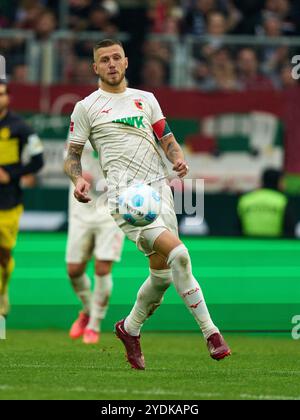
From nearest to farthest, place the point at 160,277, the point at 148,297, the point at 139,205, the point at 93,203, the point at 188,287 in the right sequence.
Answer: the point at 139,205, the point at 188,287, the point at 160,277, the point at 148,297, the point at 93,203

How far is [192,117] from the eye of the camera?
16891mm

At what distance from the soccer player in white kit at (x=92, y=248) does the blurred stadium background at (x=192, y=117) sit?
101 centimetres

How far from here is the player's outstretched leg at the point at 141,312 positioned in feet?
30.9

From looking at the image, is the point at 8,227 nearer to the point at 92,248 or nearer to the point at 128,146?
the point at 92,248

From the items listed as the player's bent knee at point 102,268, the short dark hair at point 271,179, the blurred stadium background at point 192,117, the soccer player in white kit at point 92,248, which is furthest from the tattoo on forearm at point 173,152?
the short dark hair at point 271,179

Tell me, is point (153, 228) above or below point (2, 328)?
above

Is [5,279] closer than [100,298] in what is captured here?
No

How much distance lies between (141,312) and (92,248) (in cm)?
403

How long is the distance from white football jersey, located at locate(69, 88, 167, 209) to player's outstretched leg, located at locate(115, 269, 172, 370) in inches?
30.1

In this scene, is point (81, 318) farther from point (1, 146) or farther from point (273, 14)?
point (273, 14)

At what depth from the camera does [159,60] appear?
1766 centimetres

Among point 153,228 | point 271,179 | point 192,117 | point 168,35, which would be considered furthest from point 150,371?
point 168,35

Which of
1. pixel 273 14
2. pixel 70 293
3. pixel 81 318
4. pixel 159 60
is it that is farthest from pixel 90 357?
pixel 273 14

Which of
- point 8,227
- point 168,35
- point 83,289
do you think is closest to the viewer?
point 83,289
